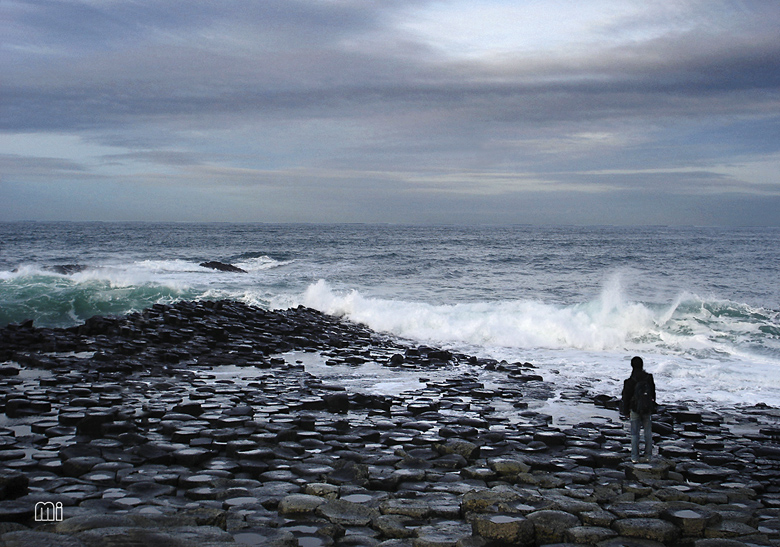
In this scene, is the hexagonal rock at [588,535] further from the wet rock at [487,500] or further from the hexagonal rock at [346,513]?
the hexagonal rock at [346,513]

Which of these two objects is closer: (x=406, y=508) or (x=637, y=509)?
(x=406, y=508)

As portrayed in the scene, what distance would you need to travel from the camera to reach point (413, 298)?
3002 centimetres

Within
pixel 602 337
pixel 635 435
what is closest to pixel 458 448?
pixel 635 435

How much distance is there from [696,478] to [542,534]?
10.8ft

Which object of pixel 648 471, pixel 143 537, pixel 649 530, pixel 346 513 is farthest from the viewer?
pixel 648 471

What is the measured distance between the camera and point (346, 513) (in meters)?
6.21

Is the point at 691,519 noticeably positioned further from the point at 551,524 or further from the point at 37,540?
the point at 37,540

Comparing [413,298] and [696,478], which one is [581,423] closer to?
[696,478]

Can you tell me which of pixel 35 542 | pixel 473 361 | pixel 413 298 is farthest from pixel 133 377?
pixel 413 298

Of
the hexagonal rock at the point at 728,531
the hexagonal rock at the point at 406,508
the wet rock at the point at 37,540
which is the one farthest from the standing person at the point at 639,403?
the wet rock at the point at 37,540

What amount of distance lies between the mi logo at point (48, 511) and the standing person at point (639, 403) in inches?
282

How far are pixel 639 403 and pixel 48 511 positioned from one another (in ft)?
24.7

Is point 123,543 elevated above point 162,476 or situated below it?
above

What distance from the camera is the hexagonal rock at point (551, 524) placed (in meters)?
5.76
